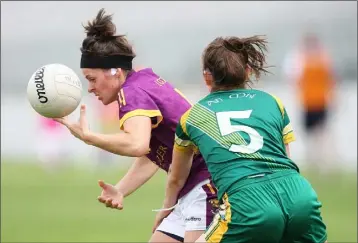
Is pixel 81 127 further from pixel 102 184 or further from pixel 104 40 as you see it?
pixel 104 40

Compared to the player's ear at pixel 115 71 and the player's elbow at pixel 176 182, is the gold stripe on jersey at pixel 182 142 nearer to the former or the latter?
the player's elbow at pixel 176 182

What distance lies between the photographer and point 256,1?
24.8 metres

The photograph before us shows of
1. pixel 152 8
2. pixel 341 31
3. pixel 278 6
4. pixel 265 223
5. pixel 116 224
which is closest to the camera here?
pixel 265 223

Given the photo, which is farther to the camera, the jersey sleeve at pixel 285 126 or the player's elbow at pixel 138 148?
the player's elbow at pixel 138 148

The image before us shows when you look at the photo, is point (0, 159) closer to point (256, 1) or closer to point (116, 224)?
point (256, 1)

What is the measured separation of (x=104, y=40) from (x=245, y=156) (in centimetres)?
170

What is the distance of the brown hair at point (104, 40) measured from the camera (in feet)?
19.9

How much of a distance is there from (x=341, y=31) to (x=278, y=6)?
11.0 feet

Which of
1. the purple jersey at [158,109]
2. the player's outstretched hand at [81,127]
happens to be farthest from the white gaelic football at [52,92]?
the purple jersey at [158,109]

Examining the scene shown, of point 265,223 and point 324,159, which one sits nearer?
point 265,223

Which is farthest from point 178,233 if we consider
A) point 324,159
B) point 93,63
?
point 324,159

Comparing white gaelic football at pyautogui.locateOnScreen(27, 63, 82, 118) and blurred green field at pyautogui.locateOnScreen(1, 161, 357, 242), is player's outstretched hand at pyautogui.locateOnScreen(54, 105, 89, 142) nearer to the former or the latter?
white gaelic football at pyautogui.locateOnScreen(27, 63, 82, 118)

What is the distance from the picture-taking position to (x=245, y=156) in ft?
16.3

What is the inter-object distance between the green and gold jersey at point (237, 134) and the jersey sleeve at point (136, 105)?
508 millimetres
